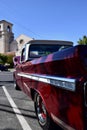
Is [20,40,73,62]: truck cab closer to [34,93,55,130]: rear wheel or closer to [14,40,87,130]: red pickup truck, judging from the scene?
[34,93,55,130]: rear wheel

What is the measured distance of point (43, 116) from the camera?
539cm

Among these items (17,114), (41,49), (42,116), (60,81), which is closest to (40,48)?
(41,49)

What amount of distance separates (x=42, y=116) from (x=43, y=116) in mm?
59

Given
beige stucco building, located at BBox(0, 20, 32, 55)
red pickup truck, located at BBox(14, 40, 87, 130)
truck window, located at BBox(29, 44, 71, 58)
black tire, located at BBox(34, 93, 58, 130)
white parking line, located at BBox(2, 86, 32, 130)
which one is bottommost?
white parking line, located at BBox(2, 86, 32, 130)

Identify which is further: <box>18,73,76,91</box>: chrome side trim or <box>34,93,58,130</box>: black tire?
<box>34,93,58,130</box>: black tire

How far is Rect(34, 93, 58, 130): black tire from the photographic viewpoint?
4.93m

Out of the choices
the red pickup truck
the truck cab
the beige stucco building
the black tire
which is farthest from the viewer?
A: the beige stucco building

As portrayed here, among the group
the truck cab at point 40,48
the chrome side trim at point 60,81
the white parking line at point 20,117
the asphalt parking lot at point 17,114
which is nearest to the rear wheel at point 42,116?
the asphalt parking lot at point 17,114

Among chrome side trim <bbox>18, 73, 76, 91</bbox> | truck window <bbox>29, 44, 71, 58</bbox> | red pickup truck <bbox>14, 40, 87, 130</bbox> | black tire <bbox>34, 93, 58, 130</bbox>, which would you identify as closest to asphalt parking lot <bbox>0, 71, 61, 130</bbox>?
black tire <bbox>34, 93, 58, 130</bbox>

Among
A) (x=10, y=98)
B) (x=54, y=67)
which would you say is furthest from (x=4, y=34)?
(x=54, y=67)

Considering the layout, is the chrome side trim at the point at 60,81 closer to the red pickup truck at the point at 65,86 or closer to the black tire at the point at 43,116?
the red pickup truck at the point at 65,86

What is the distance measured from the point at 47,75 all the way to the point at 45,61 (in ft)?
0.81

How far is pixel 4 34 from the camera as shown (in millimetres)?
85000

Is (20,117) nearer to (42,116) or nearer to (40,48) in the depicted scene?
(42,116)
